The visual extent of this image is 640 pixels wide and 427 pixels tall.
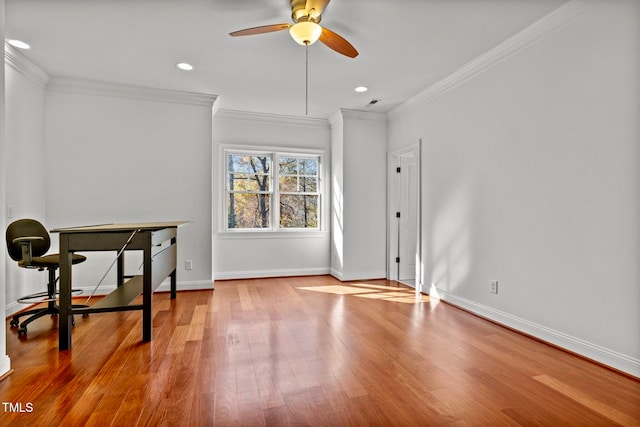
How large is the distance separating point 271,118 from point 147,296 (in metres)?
3.49

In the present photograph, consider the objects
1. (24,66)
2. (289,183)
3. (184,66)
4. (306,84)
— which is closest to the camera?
(24,66)

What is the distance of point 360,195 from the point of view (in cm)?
528

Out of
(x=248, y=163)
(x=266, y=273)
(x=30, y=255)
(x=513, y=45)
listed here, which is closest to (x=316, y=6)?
(x=513, y=45)

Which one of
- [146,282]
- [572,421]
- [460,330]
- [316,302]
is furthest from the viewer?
[316,302]

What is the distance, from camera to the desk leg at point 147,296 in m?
2.73

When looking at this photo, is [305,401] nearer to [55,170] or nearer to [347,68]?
[347,68]

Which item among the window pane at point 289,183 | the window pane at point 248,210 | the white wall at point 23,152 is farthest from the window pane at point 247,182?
the white wall at point 23,152

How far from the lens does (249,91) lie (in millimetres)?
4398

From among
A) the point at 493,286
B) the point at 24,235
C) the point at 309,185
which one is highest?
the point at 309,185

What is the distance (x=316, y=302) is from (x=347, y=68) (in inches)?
105

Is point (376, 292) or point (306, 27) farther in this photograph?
point (376, 292)

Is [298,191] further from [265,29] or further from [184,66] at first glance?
[265,29]

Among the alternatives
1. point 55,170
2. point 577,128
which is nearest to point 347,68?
point 577,128

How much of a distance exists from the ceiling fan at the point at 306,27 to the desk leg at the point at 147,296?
70.4 inches
